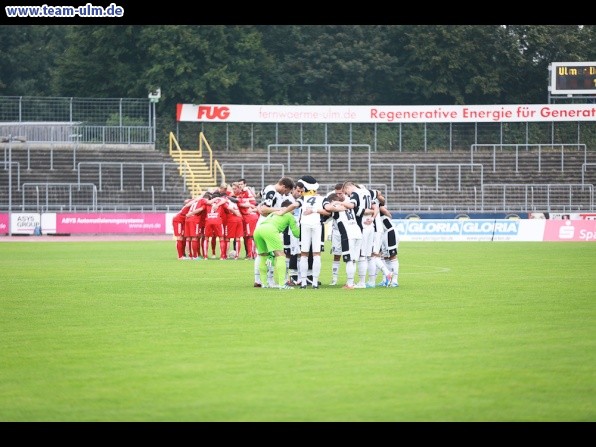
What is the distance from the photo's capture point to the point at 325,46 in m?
75.1

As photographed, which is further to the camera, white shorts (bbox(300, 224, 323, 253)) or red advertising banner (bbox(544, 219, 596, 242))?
red advertising banner (bbox(544, 219, 596, 242))

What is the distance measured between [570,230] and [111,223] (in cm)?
2061

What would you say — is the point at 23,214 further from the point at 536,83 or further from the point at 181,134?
the point at 536,83

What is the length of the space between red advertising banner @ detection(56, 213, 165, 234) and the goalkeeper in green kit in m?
30.7

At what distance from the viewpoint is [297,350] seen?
12984 millimetres

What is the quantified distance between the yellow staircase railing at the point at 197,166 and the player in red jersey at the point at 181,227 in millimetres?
23913

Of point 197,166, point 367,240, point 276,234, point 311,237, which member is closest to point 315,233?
point 311,237

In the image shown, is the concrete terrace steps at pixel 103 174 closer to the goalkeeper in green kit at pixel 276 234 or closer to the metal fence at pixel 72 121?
the metal fence at pixel 72 121

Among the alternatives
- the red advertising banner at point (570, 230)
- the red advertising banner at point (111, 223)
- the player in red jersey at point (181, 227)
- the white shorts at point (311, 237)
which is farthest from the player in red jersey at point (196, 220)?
the red advertising banner at point (570, 230)

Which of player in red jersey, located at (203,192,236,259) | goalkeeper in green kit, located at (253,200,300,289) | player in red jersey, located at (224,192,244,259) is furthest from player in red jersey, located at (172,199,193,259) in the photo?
goalkeeper in green kit, located at (253,200,300,289)

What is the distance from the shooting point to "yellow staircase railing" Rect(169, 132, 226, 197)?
58531 millimetres

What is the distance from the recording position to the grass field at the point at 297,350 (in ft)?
32.4

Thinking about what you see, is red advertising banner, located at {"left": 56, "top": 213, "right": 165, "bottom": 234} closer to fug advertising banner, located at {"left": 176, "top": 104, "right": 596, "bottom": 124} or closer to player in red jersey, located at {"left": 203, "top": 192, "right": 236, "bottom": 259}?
fug advertising banner, located at {"left": 176, "top": 104, "right": 596, "bottom": 124}
